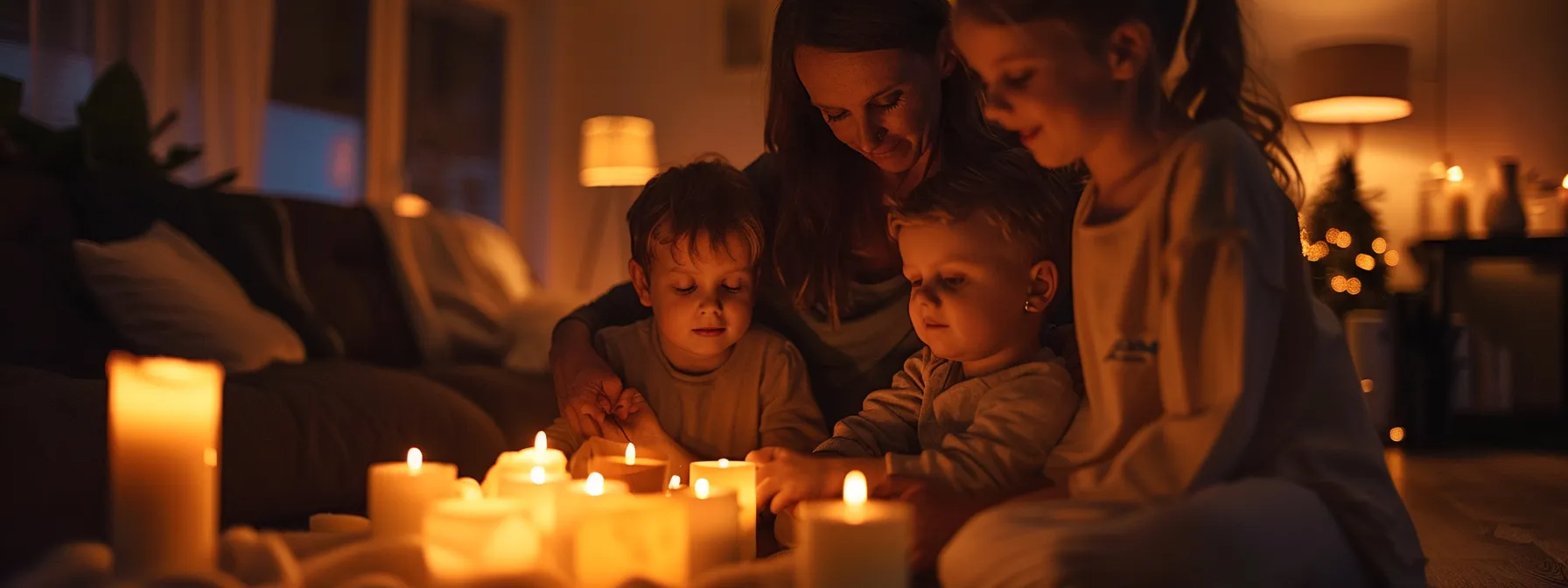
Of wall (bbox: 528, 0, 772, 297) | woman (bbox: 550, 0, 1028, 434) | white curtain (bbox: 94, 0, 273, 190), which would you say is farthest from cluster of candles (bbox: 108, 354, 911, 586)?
wall (bbox: 528, 0, 772, 297)

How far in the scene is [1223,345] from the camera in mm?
835

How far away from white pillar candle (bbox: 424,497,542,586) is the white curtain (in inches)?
110

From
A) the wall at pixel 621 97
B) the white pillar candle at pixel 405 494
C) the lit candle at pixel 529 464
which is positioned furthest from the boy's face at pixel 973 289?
the wall at pixel 621 97

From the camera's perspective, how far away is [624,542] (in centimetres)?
98

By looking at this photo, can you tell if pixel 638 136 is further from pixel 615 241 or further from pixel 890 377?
pixel 890 377

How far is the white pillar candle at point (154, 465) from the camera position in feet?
2.94

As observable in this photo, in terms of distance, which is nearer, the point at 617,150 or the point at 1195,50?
the point at 1195,50

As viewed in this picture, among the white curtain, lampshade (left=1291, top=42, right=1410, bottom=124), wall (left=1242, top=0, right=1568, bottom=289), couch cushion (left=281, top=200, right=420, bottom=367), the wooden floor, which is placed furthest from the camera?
wall (left=1242, top=0, right=1568, bottom=289)

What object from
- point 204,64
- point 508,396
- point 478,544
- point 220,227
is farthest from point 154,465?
point 204,64

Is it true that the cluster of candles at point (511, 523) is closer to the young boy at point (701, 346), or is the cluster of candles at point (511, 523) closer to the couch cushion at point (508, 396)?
the young boy at point (701, 346)

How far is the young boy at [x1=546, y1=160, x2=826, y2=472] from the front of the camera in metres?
1.43

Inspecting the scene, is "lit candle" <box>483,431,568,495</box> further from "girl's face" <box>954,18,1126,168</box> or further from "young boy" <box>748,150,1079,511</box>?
"girl's face" <box>954,18,1126,168</box>

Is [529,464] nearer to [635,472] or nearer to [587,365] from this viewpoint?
[635,472]

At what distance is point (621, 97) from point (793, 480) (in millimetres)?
4585
